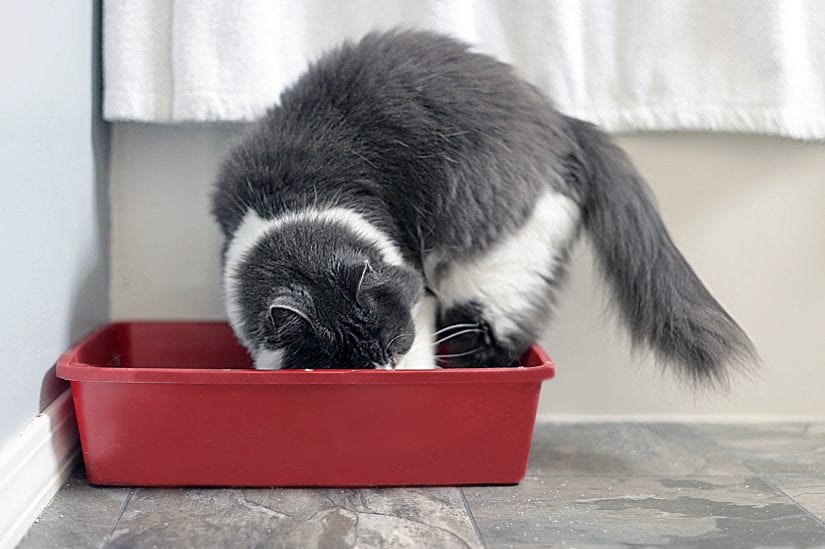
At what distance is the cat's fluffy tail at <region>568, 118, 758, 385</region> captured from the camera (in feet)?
4.75

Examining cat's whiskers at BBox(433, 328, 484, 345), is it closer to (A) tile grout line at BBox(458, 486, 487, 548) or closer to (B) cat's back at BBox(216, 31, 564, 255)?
(B) cat's back at BBox(216, 31, 564, 255)

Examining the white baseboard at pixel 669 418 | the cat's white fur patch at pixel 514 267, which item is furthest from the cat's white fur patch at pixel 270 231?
the white baseboard at pixel 669 418

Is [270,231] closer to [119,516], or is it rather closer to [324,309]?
[324,309]

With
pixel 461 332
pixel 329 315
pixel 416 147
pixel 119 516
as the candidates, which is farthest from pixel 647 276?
pixel 119 516

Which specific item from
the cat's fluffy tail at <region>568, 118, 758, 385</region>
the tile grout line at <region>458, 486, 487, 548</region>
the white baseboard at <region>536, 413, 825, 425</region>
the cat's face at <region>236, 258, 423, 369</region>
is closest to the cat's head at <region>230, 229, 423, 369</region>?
the cat's face at <region>236, 258, 423, 369</region>

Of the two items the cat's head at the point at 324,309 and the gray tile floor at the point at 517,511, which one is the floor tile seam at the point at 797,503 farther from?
the cat's head at the point at 324,309

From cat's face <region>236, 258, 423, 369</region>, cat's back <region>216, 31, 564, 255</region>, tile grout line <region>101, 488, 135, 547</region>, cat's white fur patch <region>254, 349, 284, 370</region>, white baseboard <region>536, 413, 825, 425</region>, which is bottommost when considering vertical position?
white baseboard <region>536, 413, 825, 425</region>

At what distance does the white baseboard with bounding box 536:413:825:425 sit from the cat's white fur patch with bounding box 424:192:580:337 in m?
0.35

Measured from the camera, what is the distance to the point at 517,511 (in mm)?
1302

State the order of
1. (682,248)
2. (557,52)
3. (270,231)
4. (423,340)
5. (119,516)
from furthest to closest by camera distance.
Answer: (682,248) → (557,52) → (423,340) → (270,231) → (119,516)

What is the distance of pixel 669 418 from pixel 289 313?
0.88 m

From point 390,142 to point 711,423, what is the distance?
34.5 inches

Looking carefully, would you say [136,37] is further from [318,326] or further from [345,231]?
[318,326]

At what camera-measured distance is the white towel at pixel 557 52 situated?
158 centimetres
